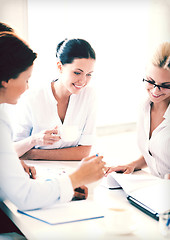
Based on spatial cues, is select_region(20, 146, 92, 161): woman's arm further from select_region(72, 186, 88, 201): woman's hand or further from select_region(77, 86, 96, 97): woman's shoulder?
select_region(72, 186, 88, 201): woman's hand

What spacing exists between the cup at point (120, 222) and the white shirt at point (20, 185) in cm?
18

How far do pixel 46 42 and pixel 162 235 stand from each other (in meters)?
2.28

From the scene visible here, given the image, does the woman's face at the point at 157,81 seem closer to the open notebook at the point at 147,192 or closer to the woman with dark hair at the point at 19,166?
the open notebook at the point at 147,192

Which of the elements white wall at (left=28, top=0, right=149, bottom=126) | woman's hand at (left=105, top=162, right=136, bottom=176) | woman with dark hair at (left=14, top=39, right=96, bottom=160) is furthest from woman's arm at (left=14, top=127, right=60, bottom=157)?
white wall at (left=28, top=0, right=149, bottom=126)

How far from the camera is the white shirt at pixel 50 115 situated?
1.94 m

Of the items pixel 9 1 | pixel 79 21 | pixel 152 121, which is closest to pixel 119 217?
pixel 152 121

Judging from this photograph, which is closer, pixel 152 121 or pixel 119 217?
pixel 119 217

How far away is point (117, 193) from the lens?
134cm

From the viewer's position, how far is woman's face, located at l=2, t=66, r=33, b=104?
120cm

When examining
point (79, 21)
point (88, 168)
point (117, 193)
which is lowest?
point (117, 193)

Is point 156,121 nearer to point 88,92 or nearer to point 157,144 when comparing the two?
point 157,144

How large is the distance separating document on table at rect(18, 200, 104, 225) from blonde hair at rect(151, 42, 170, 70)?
820 mm

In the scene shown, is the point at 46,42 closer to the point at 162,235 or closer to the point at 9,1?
the point at 9,1

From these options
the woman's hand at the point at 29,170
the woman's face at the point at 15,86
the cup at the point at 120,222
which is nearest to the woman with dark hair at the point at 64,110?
the woman's hand at the point at 29,170
